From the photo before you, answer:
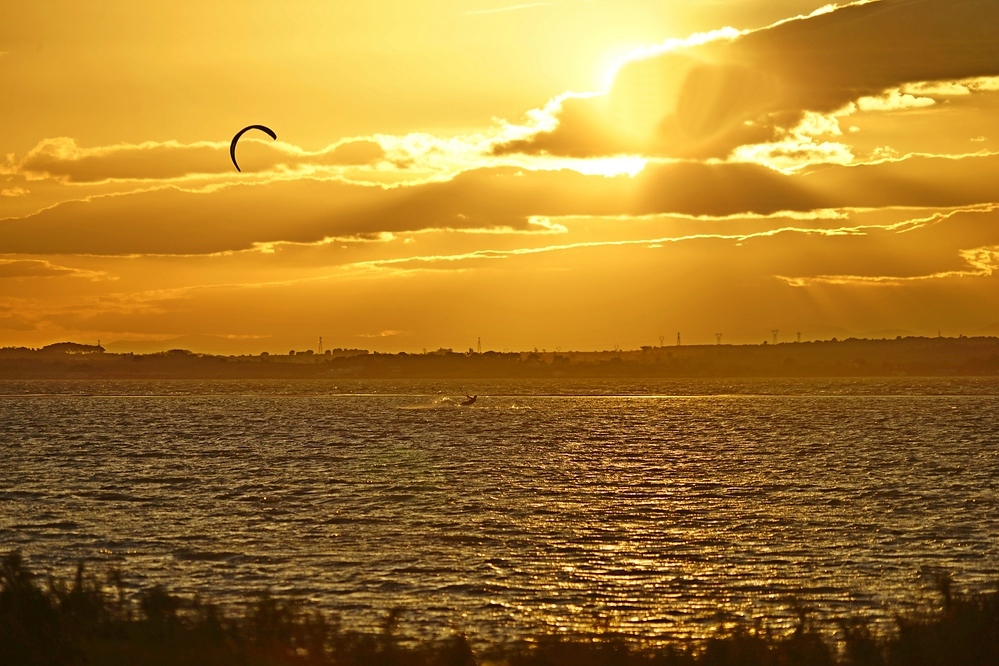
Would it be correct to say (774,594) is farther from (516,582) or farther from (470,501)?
(470,501)

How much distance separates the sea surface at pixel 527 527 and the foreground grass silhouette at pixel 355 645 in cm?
229

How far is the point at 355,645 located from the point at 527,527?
2681 centimetres

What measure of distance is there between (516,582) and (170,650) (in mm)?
15850

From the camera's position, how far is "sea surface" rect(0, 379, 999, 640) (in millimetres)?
31656

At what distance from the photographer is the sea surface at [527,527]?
31.7 meters

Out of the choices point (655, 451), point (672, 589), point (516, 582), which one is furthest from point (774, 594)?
point (655, 451)

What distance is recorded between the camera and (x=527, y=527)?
1863 inches

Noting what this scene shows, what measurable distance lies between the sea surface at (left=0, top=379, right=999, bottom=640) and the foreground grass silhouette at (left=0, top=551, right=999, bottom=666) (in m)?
2.29

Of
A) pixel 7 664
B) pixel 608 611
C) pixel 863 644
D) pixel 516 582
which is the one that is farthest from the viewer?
pixel 516 582

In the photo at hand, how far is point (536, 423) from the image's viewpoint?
16025cm

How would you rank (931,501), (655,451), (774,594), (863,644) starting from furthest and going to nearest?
(655,451) < (931,501) < (774,594) < (863,644)

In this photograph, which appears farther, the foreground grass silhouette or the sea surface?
the sea surface

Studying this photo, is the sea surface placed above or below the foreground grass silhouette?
below

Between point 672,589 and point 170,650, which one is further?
point 672,589
